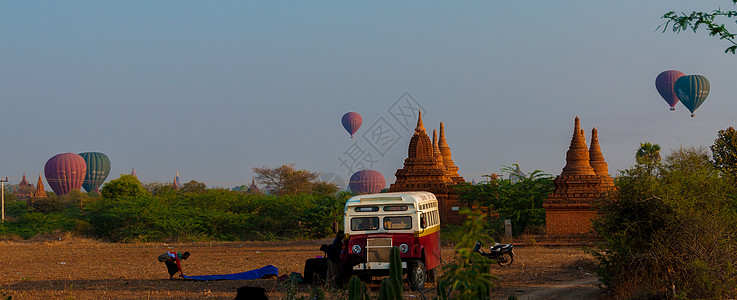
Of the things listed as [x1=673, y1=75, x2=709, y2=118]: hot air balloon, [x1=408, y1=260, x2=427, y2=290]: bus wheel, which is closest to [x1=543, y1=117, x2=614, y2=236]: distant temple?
[x1=408, y1=260, x2=427, y2=290]: bus wheel

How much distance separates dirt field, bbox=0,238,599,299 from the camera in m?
15.8

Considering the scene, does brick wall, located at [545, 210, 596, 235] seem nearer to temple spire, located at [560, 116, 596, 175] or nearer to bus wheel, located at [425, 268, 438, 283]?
temple spire, located at [560, 116, 596, 175]

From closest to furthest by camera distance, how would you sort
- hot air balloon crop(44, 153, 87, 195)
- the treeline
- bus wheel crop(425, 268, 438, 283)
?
1. bus wheel crop(425, 268, 438, 283)
2. the treeline
3. hot air balloon crop(44, 153, 87, 195)

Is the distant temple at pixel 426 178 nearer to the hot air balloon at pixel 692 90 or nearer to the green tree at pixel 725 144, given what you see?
the green tree at pixel 725 144

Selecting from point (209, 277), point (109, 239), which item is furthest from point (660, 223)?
point (109, 239)

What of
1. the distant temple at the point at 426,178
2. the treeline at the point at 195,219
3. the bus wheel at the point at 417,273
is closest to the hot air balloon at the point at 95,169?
the treeline at the point at 195,219

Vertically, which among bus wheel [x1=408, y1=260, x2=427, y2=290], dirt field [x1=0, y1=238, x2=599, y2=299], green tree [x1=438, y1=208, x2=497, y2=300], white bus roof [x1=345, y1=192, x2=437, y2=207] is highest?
white bus roof [x1=345, y1=192, x2=437, y2=207]

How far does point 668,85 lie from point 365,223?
241 ft

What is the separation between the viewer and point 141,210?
43.8m

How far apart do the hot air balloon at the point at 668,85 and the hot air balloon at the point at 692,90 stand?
6.29ft

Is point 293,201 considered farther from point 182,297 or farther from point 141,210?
point 182,297

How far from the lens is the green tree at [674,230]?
11.9m

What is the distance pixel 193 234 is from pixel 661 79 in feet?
202

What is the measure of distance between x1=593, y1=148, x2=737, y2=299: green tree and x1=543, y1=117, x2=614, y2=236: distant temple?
1949 cm
